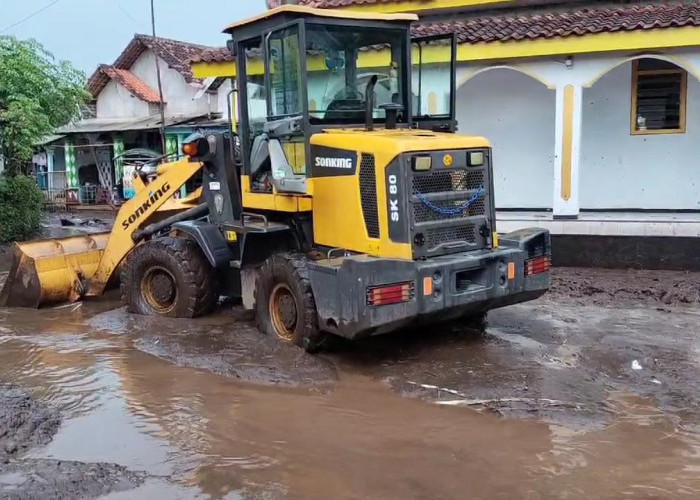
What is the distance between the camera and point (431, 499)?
13.5 ft

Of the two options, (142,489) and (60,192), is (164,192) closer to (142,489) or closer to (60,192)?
(142,489)

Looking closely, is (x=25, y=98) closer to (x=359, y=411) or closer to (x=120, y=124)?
(x=120, y=124)

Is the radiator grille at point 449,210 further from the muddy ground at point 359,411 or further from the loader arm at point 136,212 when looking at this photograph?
the loader arm at point 136,212

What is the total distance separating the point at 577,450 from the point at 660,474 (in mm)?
510

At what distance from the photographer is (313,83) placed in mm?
6707

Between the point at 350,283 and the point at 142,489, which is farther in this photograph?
the point at 350,283

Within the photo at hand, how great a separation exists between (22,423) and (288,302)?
2.51 metres

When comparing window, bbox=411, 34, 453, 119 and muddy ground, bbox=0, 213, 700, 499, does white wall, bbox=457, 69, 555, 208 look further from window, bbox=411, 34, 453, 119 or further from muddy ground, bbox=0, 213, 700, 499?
window, bbox=411, 34, 453, 119

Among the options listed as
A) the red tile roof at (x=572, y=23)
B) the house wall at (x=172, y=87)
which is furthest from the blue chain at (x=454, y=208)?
the house wall at (x=172, y=87)

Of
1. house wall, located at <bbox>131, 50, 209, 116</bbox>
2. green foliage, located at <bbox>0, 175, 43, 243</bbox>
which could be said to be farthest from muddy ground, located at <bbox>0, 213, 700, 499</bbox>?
house wall, located at <bbox>131, 50, 209, 116</bbox>

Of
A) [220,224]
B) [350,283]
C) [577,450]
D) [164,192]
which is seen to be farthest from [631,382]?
[164,192]

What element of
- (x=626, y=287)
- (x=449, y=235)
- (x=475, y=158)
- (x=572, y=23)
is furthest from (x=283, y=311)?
(x=572, y=23)

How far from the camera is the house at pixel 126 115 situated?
27344 millimetres

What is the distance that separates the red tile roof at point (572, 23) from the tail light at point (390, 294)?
17.9ft
